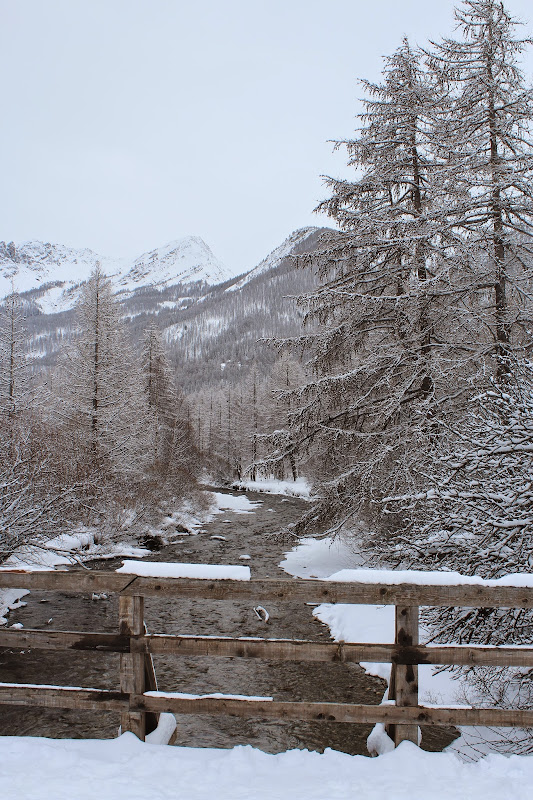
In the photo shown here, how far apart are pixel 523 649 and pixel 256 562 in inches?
500

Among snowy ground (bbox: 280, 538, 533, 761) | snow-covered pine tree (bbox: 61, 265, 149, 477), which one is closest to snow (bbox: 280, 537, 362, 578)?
snowy ground (bbox: 280, 538, 533, 761)

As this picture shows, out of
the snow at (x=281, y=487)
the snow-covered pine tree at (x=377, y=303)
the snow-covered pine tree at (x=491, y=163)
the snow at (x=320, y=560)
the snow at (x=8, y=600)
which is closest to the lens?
the snow-covered pine tree at (x=491, y=163)

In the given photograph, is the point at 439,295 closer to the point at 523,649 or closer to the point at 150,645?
the point at 523,649

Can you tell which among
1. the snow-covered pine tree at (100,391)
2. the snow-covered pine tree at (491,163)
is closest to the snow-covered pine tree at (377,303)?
the snow-covered pine tree at (491,163)

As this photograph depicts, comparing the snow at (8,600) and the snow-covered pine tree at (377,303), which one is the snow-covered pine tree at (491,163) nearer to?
the snow-covered pine tree at (377,303)

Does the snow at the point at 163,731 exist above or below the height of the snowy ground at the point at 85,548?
above

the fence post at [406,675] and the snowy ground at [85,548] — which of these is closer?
the fence post at [406,675]

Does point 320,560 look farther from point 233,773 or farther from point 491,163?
point 233,773

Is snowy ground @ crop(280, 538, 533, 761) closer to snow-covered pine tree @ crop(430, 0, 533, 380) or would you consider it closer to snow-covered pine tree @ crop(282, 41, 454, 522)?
snow-covered pine tree @ crop(282, 41, 454, 522)

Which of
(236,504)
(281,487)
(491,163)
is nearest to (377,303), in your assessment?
(491,163)

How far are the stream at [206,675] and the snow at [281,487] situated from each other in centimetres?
2625

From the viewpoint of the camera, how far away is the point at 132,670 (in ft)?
12.0

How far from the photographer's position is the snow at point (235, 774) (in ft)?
9.95

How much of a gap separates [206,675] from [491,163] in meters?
10.4
